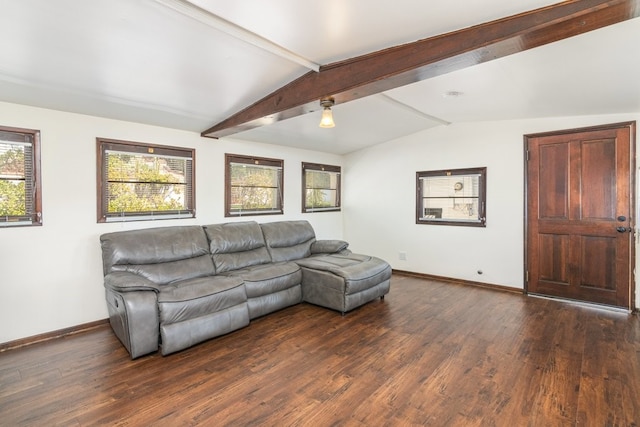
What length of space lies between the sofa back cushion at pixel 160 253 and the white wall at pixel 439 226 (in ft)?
10.1

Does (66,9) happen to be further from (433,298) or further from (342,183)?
(342,183)

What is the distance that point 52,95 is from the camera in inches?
107

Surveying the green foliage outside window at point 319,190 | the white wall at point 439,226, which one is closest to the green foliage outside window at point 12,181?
the green foliage outside window at point 319,190

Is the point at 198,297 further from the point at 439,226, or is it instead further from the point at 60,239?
the point at 439,226

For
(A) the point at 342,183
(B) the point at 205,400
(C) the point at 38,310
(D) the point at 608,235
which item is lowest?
(B) the point at 205,400

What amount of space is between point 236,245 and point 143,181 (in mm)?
1242

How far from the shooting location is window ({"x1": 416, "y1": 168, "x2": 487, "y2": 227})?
4.71 meters

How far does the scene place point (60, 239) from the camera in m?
3.10

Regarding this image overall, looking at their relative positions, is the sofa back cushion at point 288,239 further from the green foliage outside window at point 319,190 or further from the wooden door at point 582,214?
the wooden door at point 582,214

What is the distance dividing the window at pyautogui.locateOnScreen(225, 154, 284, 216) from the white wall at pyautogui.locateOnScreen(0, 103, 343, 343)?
1071 mm

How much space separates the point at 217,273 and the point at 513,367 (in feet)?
9.39

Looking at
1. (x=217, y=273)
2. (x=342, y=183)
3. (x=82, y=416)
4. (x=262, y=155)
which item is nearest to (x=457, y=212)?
(x=342, y=183)

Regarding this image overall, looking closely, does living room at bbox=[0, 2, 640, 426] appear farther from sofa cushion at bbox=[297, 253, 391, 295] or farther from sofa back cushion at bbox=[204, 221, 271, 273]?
sofa cushion at bbox=[297, 253, 391, 295]

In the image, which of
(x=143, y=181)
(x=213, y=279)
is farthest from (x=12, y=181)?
(x=213, y=279)
